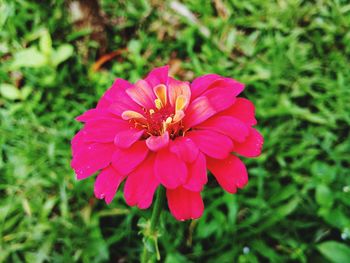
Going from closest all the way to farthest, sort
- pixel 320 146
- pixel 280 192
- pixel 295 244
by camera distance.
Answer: pixel 295 244 < pixel 280 192 < pixel 320 146

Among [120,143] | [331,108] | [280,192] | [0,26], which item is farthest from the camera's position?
[0,26]

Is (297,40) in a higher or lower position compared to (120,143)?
lower

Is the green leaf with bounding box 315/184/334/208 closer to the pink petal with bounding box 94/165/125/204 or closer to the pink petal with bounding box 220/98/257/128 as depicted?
the pink petal with bounding box 220/98/257/128

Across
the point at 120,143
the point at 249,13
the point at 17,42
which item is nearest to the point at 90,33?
the point at 17,42

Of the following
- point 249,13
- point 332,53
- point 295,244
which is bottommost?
point 295,244

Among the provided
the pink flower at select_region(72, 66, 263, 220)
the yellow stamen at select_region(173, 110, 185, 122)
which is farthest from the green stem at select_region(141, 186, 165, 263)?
the yellow stamen at select_region(173, 110, 185, 122)

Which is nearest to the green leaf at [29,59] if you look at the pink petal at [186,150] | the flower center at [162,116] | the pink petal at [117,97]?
the pink petal at [117,97]

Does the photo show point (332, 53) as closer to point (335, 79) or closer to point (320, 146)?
point (335, 79)
